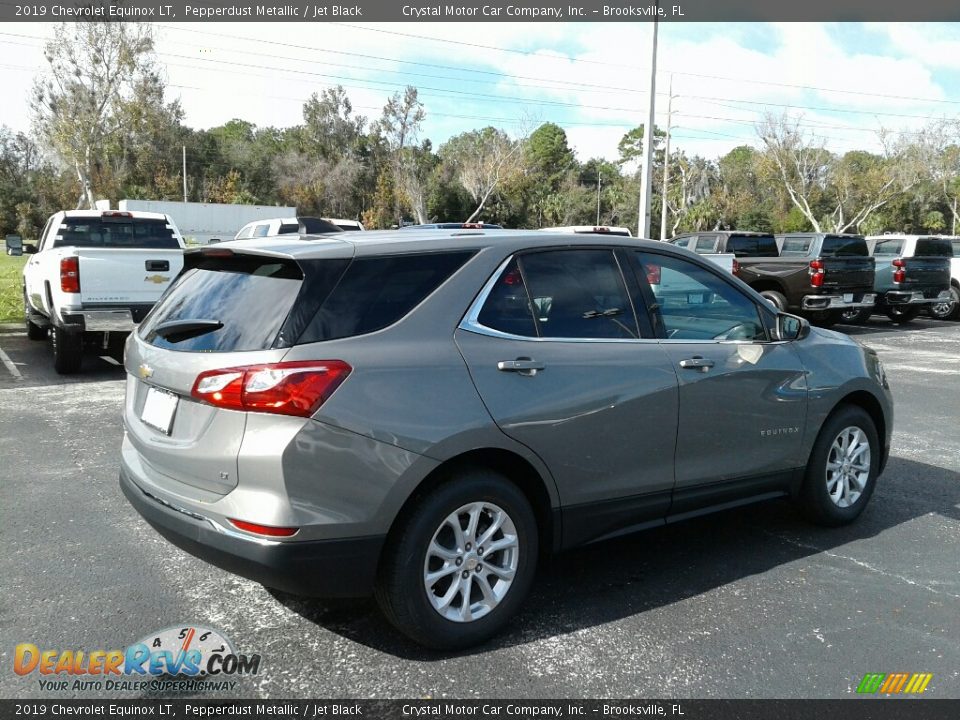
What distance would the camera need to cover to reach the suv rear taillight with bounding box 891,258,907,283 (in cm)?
1792

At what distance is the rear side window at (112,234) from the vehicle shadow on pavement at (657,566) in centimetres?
848

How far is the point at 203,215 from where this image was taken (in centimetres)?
4484

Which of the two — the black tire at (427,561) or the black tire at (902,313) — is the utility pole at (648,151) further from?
the black tire at (427,561)

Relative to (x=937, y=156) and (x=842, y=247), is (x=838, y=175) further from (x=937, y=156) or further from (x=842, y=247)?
(x=842, y=247)

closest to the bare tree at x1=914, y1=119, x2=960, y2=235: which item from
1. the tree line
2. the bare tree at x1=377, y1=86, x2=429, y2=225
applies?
the tree line

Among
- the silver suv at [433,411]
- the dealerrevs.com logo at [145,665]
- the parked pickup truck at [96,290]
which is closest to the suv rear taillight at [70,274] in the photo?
the parked pickup truck at [96,290]

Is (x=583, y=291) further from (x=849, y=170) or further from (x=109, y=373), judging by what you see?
(x=849, y=170)

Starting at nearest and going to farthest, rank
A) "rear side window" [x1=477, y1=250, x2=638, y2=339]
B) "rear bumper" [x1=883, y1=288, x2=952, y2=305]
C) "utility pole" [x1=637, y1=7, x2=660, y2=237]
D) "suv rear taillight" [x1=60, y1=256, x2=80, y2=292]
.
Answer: "rear side window" [x1=477, y1=250, x2=638, y2=339] → "suv rear taillight" [x1=60, y1=256, x2=80, y2=292] → "rear bumper" [x1=883, y1=288, x2=952, y2=305] → "utility pole" [x1=637, y1=7, x2=660, y2=237]

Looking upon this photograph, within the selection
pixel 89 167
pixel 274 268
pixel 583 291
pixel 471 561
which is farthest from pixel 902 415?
pixel 89 167

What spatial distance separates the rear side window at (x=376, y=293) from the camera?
3221 mm

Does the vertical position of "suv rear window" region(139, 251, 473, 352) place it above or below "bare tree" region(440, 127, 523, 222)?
below

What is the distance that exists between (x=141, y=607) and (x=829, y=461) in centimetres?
380

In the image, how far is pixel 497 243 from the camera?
3816mm

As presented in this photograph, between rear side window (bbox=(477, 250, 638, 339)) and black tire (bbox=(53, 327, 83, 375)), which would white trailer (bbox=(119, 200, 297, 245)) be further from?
rear side window (bbox=(477, 250, 638, 339))
